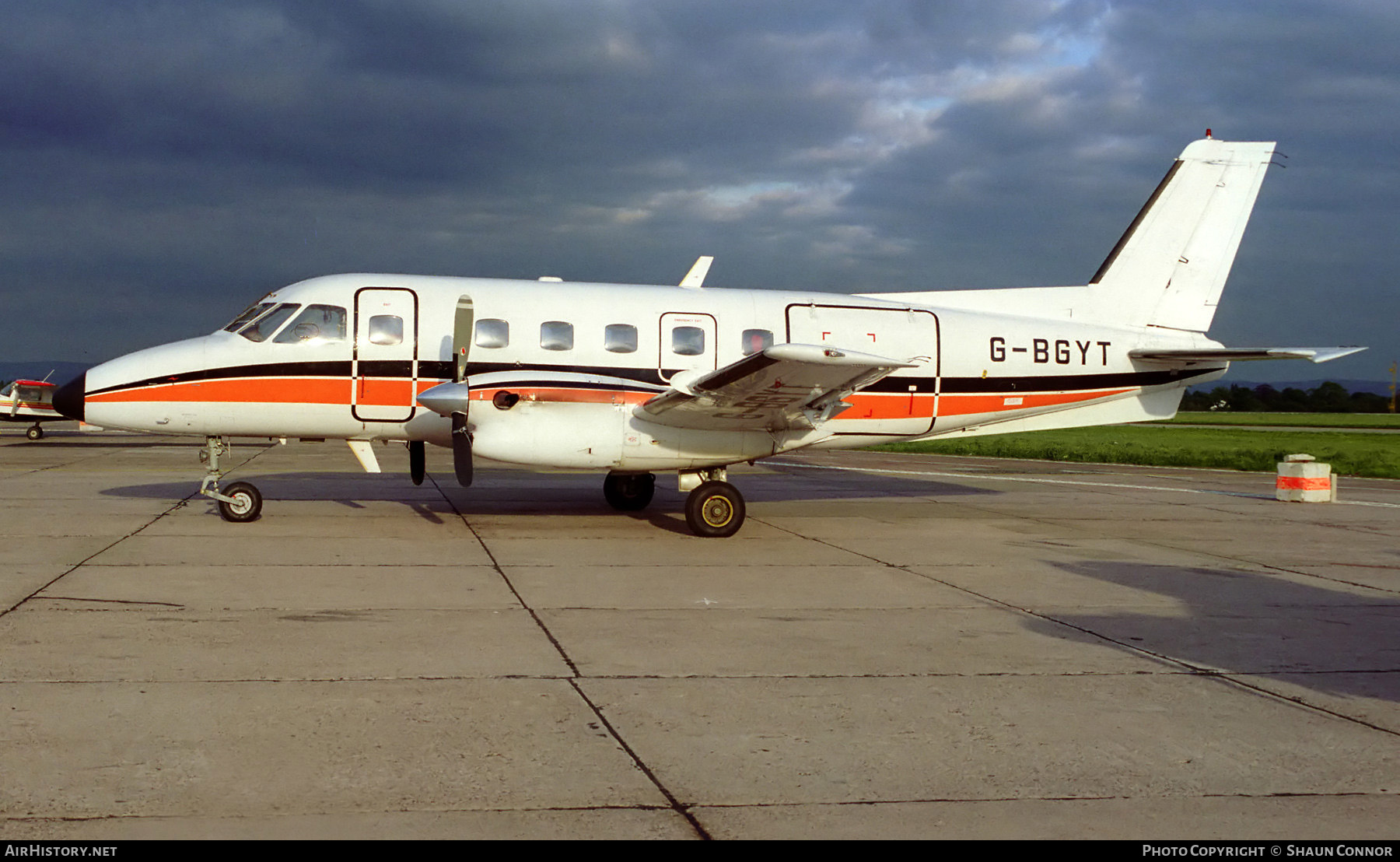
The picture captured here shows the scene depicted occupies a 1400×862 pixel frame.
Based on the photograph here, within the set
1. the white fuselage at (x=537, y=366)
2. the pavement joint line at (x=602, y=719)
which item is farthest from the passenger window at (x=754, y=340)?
the pavement joint line at (x=602, y=719)

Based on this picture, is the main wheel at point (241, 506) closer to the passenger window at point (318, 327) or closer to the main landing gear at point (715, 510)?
the passenger window at point (318, 327)

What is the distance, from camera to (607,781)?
5074 millimetres

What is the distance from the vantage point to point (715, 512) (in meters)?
14.1

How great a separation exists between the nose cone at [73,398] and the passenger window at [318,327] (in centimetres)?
242

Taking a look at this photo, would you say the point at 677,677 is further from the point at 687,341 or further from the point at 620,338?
the point at 687,341

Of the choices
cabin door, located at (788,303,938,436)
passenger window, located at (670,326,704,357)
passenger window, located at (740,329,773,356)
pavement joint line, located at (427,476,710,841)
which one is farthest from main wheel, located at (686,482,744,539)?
pavement joint line, located at (427,476,710,841)

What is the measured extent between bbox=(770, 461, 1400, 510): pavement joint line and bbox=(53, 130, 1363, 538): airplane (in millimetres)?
5801

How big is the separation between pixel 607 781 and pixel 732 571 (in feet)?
21.0

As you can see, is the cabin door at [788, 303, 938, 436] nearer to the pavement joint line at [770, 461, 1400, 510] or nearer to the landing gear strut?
the landing gear strut

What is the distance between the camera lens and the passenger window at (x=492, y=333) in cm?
1439

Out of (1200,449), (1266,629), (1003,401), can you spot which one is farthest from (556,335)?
(1200,449)

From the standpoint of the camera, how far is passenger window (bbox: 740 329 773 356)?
49.9ft

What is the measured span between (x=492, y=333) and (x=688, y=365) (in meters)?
2.56

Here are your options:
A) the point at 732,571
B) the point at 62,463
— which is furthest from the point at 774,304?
the point at 62,463
